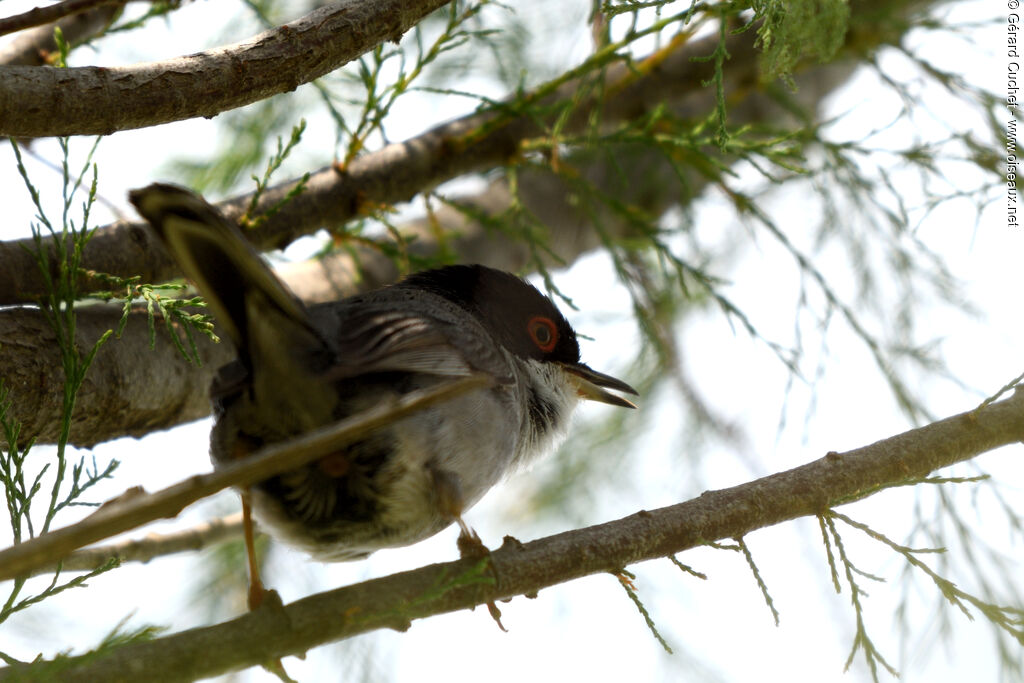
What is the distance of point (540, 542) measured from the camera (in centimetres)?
254

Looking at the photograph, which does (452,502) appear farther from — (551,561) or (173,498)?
(173,498)

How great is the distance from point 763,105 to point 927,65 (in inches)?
74.7

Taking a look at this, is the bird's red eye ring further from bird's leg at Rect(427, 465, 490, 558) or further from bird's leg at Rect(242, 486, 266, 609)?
bird's leg at Rect(242, 486, 266, 609)

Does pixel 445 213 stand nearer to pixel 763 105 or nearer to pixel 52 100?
pixel 763 105

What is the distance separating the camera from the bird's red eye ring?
12.4ft

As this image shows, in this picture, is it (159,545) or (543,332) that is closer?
(159,545)

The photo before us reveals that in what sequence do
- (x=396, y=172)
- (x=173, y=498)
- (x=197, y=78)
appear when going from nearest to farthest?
(x=173, y=498) < (x=197, y=78) < (x=396, y=172)

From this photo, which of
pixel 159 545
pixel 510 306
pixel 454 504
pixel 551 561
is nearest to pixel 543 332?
pixel 510 306

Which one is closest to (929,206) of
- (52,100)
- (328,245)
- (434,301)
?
(434,301)

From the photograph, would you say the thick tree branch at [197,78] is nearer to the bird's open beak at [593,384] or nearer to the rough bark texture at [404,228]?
the rough bark texture at [404,228]

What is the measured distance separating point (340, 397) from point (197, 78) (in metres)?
0.93

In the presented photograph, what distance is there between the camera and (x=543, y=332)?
12.4 ft

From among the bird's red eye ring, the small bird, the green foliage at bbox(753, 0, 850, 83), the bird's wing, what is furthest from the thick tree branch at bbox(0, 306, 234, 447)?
the green foliage at bbox(753, 0, 850, 83)

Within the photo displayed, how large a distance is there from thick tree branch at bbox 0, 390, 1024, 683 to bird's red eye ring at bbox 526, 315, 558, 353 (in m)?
1.24
